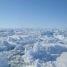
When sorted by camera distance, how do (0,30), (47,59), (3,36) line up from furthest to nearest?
1. (0,30)
2. (3,36)
3. (47,59)

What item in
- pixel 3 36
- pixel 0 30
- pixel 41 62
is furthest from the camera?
pixel 0 30

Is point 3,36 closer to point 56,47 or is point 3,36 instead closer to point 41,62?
point 56,47

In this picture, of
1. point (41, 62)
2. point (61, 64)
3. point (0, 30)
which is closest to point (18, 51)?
point (41, 62)

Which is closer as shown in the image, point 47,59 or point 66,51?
point 47,59

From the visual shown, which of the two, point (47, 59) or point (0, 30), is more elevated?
point (0, 30)

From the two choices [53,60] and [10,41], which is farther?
[10,41]

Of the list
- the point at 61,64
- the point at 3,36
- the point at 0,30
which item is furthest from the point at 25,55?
the point at 0,30

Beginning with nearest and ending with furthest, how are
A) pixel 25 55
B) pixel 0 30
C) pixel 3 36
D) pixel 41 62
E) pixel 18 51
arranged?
pixel 41 62 < pixel 25 55 < pixel 18 51 < pixel 3 36 < pixel 0 30

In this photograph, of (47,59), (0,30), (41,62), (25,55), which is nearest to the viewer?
(41,62)

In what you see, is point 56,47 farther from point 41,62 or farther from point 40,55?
point 41,62
